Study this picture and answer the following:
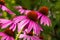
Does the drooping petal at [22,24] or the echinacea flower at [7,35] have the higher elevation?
the drooping petal at [22,24]

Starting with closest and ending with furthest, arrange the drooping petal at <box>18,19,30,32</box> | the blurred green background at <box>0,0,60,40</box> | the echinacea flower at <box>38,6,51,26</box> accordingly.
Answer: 1. the drooping petal at <box>18,19,30,32</box>
2. the echinacea flower at <box>38,6,51,26</box>
3. the blurred green background at <box>0,0,60,40</box>

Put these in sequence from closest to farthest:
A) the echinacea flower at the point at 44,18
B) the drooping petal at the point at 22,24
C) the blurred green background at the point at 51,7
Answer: the drooping petal at the point at 22,24
the echinacea flower at the point at 44,18
the blurred green background at the point at 51,7

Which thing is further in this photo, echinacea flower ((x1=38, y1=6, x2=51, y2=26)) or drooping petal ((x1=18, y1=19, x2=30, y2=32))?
echinacea flower ((x1=38, y1=6, x2=51, y2=26))

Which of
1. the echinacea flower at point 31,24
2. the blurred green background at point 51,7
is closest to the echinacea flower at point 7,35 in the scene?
the echinacea flower at point 31,24

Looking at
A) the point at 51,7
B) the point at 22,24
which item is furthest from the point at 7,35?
the point at 51,7

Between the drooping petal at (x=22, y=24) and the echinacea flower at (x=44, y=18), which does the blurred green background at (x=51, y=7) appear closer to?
the echinacea flower at (x=44, y=18)

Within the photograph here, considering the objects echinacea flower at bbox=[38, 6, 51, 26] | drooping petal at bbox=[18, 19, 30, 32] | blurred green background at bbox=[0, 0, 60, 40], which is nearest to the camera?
drooping petal at bbox=[18, 19, 30, 32]

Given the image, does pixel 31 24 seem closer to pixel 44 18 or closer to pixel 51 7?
pixel 44 18

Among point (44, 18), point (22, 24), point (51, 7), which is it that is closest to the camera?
point (22, 24)

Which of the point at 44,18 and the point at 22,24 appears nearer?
the point at 22,24

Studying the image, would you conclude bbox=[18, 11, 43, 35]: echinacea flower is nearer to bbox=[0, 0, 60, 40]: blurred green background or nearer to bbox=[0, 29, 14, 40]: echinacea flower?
bbox=[0, 29, 14, 40]: echinacea flower

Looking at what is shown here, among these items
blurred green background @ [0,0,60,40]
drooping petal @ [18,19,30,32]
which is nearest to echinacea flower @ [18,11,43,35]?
drooping petal @ [18,19,30,32]

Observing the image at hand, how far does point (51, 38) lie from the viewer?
1181 mm

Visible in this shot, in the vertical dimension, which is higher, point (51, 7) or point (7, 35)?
point (51, 7)
